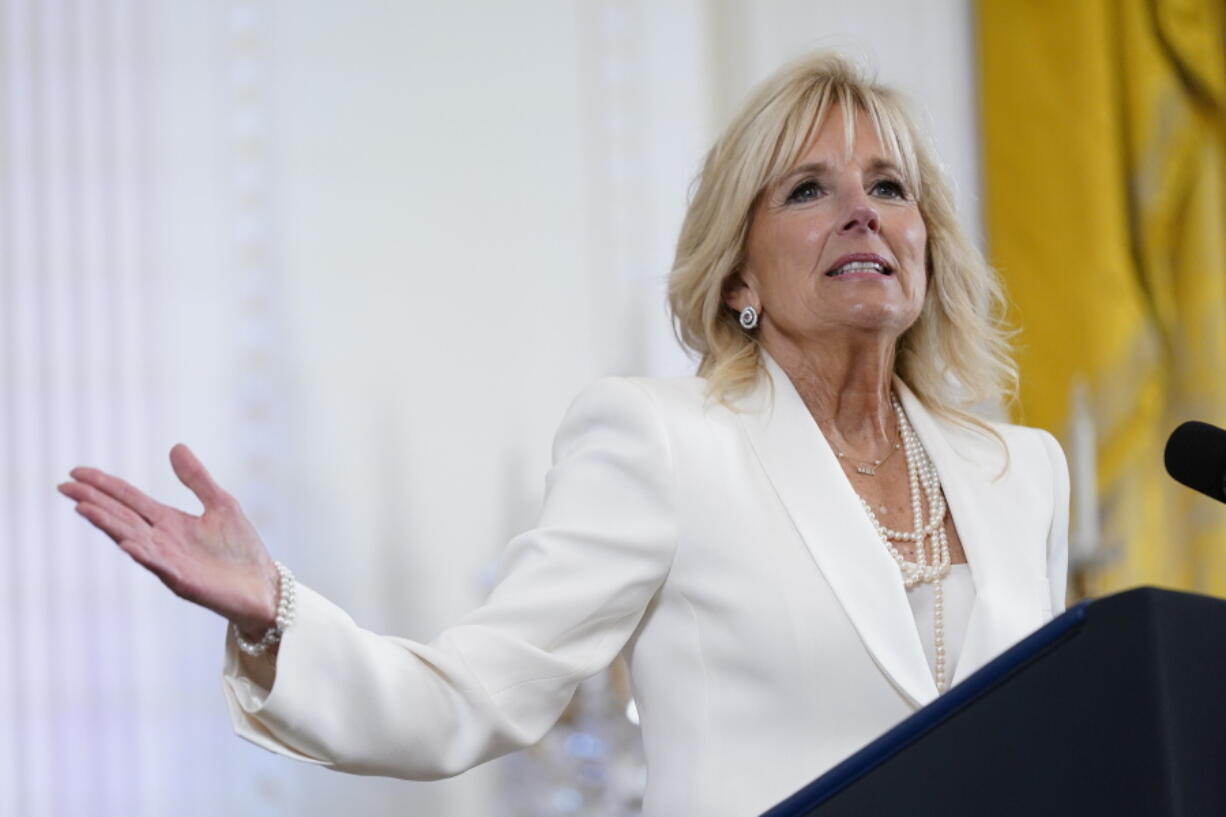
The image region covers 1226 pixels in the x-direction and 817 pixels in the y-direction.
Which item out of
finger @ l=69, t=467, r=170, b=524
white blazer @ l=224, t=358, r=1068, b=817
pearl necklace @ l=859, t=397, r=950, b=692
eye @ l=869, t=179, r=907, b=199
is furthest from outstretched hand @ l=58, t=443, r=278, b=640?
eye @ l=869, t=179, r=907, b=199

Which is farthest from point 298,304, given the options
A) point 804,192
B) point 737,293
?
point 804,192

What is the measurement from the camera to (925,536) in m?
1.89

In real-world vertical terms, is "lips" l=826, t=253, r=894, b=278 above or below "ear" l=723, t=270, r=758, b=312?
above

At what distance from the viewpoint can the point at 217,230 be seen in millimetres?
2885

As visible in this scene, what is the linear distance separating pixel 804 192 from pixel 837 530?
1.66 feet

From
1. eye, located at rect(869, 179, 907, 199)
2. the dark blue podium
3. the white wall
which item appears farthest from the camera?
the white wall

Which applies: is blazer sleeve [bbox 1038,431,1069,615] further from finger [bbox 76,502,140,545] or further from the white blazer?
finger [bbox 76,502,140,545]

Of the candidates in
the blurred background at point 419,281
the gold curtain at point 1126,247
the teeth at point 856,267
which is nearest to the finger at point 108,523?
the teeth at point 856,267

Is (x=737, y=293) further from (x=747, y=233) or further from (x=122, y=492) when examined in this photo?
(x=122, y=492)

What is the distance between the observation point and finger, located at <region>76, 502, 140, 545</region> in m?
1.31

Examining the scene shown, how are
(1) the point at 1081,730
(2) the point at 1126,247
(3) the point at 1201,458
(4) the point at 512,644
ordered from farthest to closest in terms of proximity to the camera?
1. (2) the point at 1126,247
2. (4) the point at 512,644
3. (3) the point at 1201,458
4. (1) the point at 1081,730

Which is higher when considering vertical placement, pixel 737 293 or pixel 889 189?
pixel 889 189

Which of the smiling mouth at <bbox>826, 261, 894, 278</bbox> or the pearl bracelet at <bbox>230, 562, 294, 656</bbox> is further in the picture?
the smiling mouth at <bbox>826, 261, 894, 278</bbox>

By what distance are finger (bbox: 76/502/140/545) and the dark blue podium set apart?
70cm
